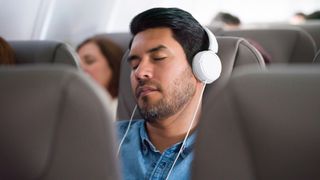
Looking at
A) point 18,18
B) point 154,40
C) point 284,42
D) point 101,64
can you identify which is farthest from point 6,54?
point 18,18

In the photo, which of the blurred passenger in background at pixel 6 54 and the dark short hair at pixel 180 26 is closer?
the dark short hair at pixel 180 26

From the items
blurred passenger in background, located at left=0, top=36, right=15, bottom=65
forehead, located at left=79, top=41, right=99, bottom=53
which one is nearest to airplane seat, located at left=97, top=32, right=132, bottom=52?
forehead, located at left=79, top=41, right=99, bottom=53

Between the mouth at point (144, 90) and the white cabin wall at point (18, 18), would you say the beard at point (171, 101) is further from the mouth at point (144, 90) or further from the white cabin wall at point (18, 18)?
the white cabin wall at point (18, 18)

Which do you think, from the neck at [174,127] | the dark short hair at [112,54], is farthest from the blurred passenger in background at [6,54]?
the dark short hair at [112,54]

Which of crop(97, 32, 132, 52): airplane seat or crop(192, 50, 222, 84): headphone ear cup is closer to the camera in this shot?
crop(192, 50, 222, 84): headphone ear cup

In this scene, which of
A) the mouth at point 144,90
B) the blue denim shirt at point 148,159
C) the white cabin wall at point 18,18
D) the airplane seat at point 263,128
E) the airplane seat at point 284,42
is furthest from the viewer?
the white cabin wall at point 18,18

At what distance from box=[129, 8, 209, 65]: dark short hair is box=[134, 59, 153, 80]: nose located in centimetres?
13

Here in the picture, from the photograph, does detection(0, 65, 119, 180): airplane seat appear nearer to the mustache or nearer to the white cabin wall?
the mustache

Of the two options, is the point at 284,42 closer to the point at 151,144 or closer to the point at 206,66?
the point at 206,66

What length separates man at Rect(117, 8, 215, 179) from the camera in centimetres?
156

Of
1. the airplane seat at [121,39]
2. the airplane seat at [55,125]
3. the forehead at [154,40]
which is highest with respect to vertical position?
the airplane seat at [55,125]

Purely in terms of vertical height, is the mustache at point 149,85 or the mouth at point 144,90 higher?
the mustache at point 149,85

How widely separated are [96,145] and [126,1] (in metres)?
3.93

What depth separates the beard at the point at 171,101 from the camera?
5.18 ft
